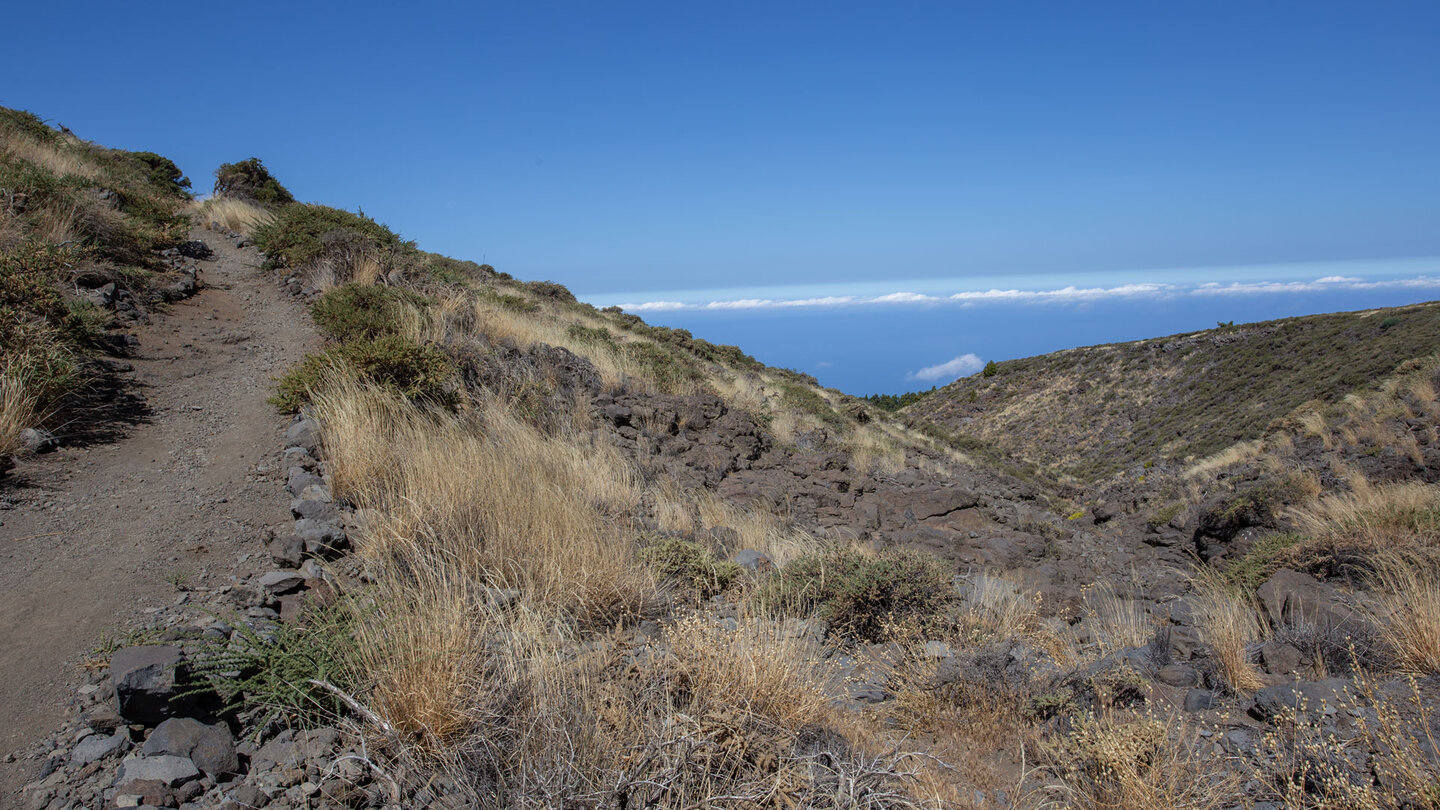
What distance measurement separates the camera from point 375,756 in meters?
2.53

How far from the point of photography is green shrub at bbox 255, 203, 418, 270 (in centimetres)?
1048

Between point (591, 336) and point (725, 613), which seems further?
point (591, 336)

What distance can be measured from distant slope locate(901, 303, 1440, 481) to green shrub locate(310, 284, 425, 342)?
70.3 ft

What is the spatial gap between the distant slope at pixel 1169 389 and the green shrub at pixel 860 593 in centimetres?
1881

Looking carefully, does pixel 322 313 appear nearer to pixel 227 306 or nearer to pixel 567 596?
pixel 227 306

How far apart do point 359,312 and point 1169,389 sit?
3101cm

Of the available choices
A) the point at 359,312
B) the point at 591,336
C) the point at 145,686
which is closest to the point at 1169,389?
the point at 591,336

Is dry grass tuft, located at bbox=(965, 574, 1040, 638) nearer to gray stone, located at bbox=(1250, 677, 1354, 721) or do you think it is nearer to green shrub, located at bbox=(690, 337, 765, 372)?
gray stone, located at bbox=(1250, 677, 1354, 721)

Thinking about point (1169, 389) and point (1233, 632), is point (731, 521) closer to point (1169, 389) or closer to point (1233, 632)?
point (1233, 632)

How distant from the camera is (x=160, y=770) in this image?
233 centimetres

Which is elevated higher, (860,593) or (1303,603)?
(860,593)

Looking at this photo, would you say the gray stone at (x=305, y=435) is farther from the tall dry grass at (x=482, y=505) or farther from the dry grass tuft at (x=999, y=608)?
the dry grass tuft at (x=999, y=608)

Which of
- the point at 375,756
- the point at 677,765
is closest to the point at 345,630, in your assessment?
the point at 375,756

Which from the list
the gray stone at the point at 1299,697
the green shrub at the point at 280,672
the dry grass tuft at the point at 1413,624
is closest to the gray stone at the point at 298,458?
the green shrub at the point at 280,672
